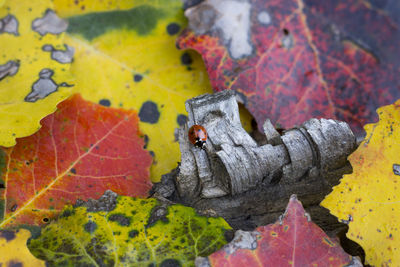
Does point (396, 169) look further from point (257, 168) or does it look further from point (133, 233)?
point (133, 233)

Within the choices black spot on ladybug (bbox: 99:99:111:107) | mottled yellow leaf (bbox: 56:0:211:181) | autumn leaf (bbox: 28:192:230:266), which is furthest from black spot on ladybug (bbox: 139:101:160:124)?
autumn leaf (bbox: 28:192:230:266)

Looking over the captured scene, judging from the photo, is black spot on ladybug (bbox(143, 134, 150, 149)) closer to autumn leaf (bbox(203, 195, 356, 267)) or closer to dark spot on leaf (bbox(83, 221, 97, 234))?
dark spot on leaf (bbox(83, 221, 97, 234))

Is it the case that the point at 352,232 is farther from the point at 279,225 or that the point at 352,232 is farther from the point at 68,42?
the point at 68,42

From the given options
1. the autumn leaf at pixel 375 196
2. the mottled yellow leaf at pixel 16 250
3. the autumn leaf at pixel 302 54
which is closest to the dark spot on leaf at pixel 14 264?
the mottled yellow leaf at pixel 16 250

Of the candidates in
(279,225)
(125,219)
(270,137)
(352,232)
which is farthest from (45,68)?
(352,232)

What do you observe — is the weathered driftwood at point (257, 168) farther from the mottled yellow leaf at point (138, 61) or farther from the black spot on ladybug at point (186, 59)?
the black spot on ladybug at point (186, 59)

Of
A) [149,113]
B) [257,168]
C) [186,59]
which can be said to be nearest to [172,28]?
[186,59]
